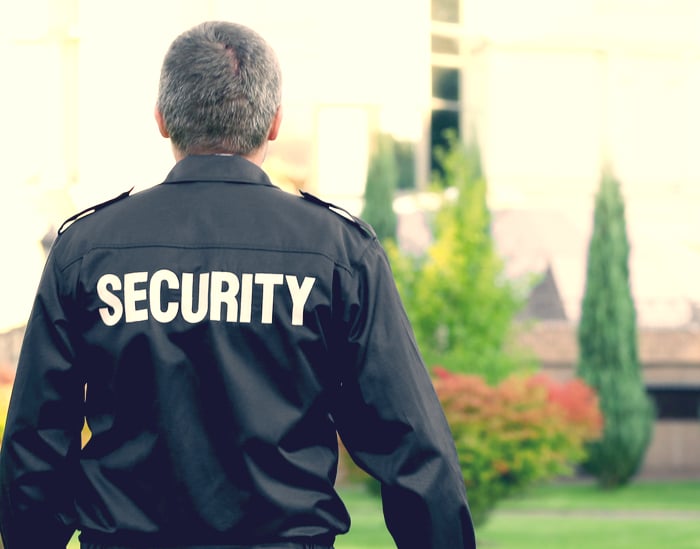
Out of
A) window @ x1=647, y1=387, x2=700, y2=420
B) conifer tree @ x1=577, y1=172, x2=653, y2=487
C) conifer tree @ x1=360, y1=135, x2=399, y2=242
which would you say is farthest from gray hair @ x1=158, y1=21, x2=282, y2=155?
window @ x1=647, y1=387, x2=700, y2=420

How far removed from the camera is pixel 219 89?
2.60 metres

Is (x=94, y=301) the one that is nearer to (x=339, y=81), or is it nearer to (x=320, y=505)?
(x=320, y=505)

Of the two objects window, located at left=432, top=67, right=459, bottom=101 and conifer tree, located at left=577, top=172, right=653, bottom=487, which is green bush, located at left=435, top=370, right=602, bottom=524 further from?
window, located at left=432, top=67, right=459, bottom=101

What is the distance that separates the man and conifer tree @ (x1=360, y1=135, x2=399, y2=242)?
1646 centimetres

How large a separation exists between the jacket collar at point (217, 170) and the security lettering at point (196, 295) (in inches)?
7.6

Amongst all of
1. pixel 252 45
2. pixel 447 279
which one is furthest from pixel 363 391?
pixel 447 279

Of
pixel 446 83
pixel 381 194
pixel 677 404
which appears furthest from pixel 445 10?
pixel 677 404

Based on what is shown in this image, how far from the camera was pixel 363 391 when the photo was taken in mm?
2561

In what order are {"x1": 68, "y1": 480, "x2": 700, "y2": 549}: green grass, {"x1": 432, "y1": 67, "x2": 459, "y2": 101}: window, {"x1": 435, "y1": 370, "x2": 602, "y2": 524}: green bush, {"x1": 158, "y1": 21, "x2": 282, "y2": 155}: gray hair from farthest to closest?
{"x1": 432, "y1": 67, "x2": 459, "y2": 101}: window, {"x1": 68, "y1": 480, "x2": 700, "y2": 549}: green grass, {"x1": 435, "y1": 370, "x2": 602, "y2": 524}: green bush, {"x1": 158, "y1": 21, "x2": 282, "y2": 155}: gray hair

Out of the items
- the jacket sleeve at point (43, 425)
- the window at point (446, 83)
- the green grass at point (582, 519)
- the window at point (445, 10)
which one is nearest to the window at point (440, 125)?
the window at point (446, 83)

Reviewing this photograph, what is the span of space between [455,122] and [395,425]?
21.1 metres

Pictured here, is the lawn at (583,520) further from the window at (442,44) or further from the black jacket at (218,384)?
the black jacket at (218,384)

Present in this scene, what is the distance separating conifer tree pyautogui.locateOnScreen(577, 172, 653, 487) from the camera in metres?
18.8

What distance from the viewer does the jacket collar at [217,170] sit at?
265 centimetres
